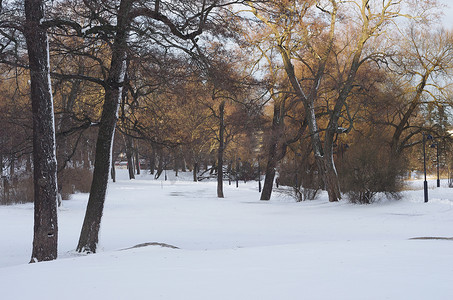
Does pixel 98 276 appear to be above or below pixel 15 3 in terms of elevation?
below

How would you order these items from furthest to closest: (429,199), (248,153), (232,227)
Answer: (248,153) → (429,199) → (232,227)

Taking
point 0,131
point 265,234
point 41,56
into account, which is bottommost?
point 265,234

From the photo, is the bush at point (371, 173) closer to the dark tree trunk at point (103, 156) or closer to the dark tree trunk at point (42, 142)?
the dark tree trunk at point (103, 156)

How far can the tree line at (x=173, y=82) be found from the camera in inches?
406

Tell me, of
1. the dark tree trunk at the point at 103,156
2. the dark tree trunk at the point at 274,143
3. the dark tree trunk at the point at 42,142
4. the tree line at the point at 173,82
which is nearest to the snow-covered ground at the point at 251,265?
the dark tree trunk at the point at 103,156

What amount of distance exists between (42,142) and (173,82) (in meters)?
3.23

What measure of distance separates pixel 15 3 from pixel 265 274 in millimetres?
8168

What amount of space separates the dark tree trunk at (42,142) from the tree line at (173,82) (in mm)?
22

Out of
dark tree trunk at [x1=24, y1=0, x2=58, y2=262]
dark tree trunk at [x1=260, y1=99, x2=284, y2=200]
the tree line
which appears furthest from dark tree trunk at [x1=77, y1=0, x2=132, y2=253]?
dark tree trunk at [x1=260, y1=99, x2=284, y2=200]

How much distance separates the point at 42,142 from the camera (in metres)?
10.1

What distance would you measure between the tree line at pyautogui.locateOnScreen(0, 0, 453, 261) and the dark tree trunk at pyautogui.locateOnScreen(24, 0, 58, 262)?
0.02 m

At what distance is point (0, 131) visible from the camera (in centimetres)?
1476

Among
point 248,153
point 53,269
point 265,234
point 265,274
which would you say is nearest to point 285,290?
point 265,274

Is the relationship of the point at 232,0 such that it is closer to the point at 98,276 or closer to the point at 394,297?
the point at 98,276
